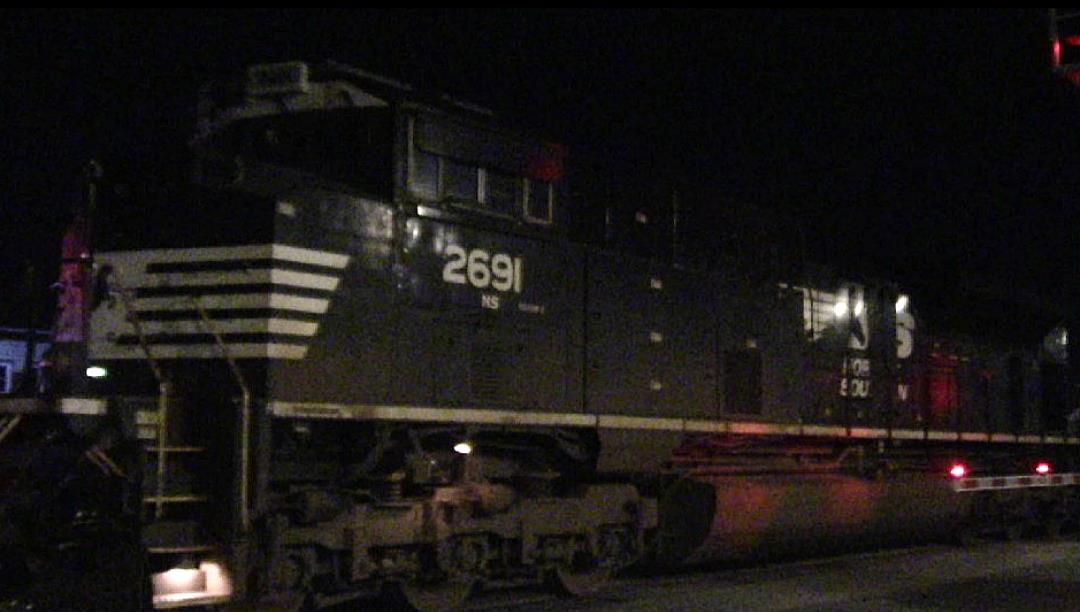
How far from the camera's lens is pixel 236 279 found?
26.7 ft

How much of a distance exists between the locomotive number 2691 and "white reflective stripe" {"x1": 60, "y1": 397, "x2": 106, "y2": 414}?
2.76 metres

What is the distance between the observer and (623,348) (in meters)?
10.8

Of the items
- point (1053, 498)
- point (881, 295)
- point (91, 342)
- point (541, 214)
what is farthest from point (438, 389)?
point (1053, 498)

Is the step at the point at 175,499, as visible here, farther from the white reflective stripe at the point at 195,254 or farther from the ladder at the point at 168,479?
the white reflective stripe at the point at 195,254

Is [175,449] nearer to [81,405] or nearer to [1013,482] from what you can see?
[81,405]

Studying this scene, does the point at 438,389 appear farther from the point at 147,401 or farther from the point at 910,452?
the point at 910,452

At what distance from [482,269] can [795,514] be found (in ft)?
17.1

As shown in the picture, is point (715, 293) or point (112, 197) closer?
point (112, 197)

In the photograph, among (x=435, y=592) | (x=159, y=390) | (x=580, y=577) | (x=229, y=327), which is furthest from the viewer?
(x=580, y=577)

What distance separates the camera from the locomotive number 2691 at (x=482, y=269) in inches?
364

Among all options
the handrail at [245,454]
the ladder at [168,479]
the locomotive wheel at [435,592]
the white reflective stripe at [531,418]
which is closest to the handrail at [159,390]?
the ladder at [168,479]

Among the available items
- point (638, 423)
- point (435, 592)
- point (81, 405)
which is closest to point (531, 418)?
point (638, 423)

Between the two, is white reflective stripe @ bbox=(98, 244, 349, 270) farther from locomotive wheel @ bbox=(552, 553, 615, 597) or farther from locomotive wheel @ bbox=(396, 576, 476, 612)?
locomotive wheel @ bbox=(552, 553, 615, 597)

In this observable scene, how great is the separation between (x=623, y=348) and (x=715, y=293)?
165 cm
